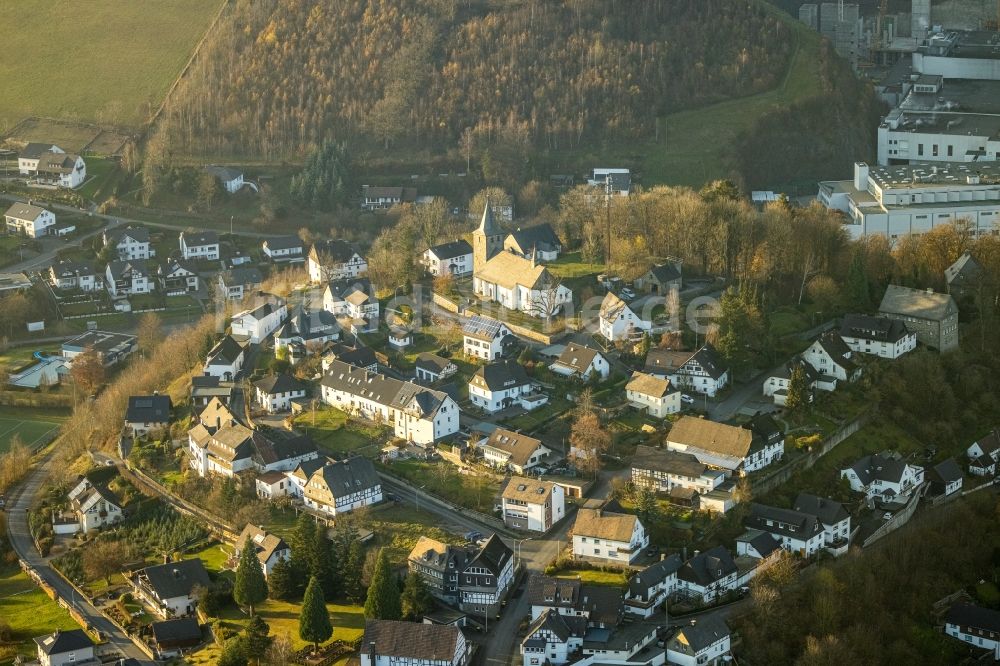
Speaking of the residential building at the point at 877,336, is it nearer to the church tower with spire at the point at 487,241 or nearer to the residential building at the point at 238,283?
the church tower with spire at the point at 487,241

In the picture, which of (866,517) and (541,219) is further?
(541,219)

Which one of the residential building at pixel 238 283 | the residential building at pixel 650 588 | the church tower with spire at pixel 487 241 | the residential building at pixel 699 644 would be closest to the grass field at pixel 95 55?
the residential building at pixel 238 283

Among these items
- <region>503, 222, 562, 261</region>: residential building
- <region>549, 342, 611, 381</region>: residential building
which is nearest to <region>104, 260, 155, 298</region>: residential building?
<region>503, 222, 562, 261</region>: residential building

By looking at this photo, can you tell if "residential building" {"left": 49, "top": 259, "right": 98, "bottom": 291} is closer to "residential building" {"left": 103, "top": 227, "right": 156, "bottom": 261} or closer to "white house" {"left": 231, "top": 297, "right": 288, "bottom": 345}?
"residential building" {"left": 103, "top": 227, "right": 156, "bottom": 261}

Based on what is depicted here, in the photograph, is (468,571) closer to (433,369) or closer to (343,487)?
(343,487)

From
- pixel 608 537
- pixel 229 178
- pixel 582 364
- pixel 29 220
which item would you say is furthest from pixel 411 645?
pixel 229 178

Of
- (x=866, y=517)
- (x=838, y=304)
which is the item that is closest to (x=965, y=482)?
(x=866, y=517)

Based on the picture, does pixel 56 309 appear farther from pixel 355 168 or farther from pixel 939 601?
pixel 939 601
